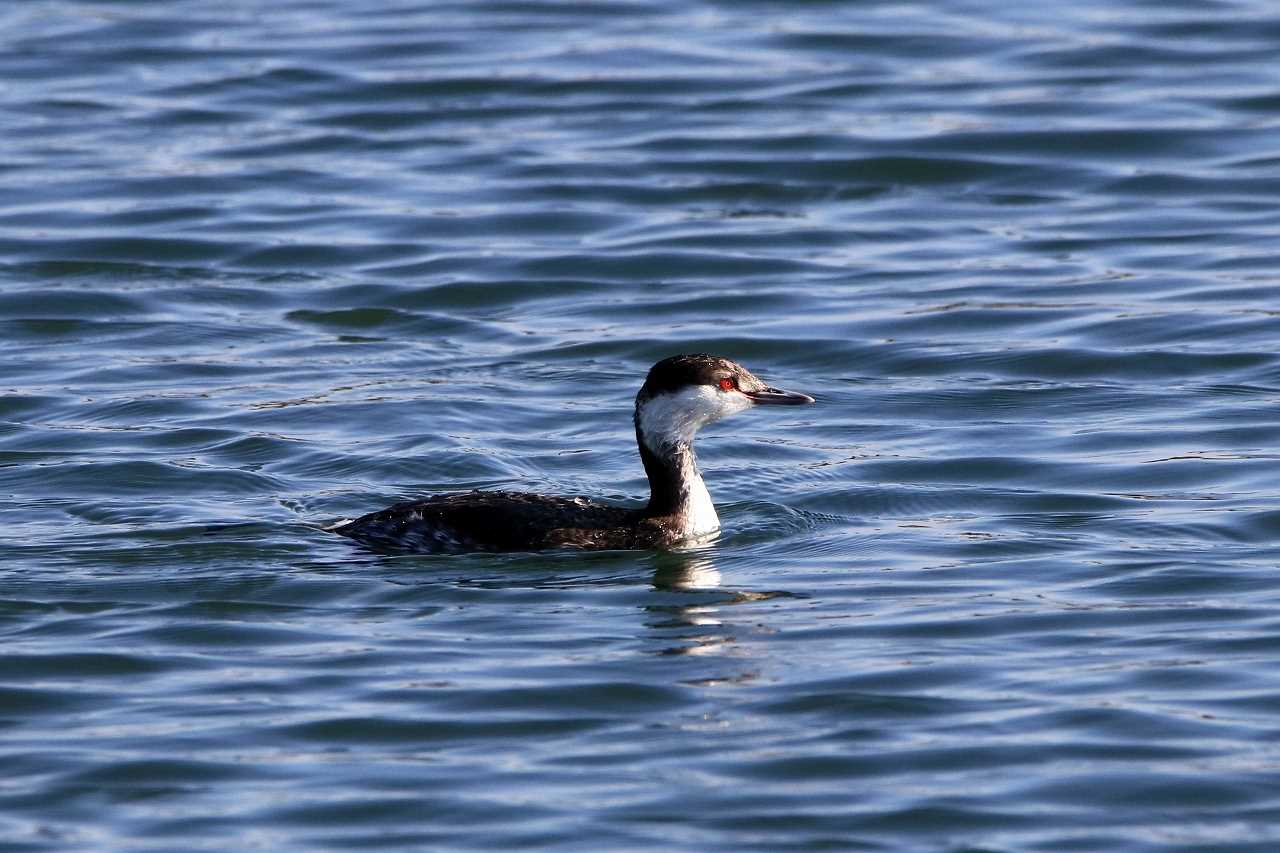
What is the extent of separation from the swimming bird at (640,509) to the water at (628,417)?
0.57ft

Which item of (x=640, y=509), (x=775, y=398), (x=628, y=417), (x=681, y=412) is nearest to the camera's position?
(x=681, y=412)

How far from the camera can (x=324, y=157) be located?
21688 millimetres

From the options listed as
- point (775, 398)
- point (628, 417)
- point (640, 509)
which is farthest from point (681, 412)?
point (628, 417)

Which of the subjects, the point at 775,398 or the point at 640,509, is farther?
the point at 640,509

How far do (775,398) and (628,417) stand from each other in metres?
2.51

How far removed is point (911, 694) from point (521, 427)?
5287mm

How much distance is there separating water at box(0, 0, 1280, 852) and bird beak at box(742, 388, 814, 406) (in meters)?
0.69

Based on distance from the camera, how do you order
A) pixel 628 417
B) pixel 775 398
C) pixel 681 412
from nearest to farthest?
pixel 681 412 < pixel 775 398 < pixel 628 417

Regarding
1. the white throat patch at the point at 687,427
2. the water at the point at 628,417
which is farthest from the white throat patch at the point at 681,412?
the water at the point at 628,417

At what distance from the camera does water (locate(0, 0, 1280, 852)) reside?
29.6 feet

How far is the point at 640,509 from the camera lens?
41.3 ft

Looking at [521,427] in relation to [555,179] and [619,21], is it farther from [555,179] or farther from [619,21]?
[619,21]

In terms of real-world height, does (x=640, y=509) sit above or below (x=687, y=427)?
below

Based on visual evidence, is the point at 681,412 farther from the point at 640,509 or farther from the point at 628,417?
the point at 628,417
